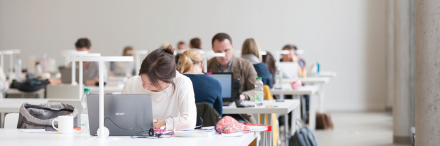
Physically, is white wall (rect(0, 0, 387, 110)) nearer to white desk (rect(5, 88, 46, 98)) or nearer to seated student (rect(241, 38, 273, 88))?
white desk (rect(5, 88, 46, 98))

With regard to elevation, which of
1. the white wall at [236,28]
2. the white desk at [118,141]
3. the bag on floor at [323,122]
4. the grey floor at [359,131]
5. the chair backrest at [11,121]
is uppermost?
the white wall at [236,28]

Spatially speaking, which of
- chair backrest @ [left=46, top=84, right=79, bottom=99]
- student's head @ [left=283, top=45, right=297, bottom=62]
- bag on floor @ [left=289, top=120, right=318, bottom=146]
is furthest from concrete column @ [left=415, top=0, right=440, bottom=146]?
student's head @ [left=283, top=45, right=297, bottom=62]

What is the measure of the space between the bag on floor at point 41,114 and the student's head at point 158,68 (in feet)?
1.26

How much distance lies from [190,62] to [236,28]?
6.35 m

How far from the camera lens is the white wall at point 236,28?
9484 mm

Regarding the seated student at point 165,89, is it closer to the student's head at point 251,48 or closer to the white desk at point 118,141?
the white desk at point 118,141

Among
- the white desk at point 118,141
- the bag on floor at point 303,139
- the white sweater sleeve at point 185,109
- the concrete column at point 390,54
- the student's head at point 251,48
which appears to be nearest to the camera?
the white desk at point 118,141

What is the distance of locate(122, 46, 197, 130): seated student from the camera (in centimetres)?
249

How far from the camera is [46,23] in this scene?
10.5 meters

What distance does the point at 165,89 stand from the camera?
2658mm

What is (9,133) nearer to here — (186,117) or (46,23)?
(186,117)

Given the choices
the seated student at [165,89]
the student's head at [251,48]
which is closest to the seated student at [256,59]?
the student's head at [251,48]

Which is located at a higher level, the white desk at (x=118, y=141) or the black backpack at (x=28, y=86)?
the black backpack at (x=28, y=86)

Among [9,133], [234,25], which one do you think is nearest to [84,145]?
[9,133]
